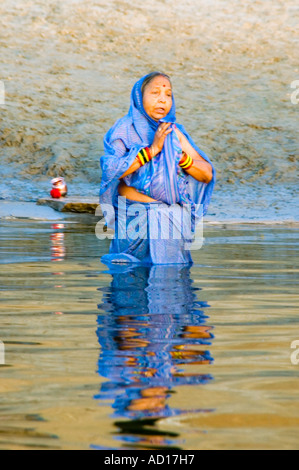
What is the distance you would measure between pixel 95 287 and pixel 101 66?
2313 centimetres

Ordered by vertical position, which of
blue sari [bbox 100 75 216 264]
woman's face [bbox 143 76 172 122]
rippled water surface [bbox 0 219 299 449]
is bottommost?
rippled water surface [bbox 0 219 299 449]

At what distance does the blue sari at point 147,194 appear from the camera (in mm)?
6645

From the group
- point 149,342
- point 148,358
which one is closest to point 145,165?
point 149,342

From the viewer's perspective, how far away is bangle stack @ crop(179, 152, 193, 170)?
6750 millimetres

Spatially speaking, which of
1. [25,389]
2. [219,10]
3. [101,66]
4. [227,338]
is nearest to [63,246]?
[227,338]

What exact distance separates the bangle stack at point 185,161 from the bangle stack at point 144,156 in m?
0.30

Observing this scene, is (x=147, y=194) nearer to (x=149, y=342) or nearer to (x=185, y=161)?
(x=185, y=161)

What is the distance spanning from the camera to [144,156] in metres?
6.53

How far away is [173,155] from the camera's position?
6641 mm

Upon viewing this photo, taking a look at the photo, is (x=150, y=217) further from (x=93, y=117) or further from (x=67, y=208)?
(x=93, y=117)

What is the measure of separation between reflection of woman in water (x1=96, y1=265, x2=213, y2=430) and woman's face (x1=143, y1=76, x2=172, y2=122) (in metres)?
1.28

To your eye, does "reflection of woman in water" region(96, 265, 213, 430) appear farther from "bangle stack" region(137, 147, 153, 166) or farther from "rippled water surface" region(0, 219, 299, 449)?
"bangle stack" region(137, 147, 153, 166)

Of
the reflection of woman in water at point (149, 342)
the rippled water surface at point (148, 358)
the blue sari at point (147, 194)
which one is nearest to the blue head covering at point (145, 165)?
the blue sari at point (147, 194)

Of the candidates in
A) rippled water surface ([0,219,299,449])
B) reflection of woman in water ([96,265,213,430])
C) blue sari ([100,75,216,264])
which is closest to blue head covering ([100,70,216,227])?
blue sari ([100,75,216,264])
